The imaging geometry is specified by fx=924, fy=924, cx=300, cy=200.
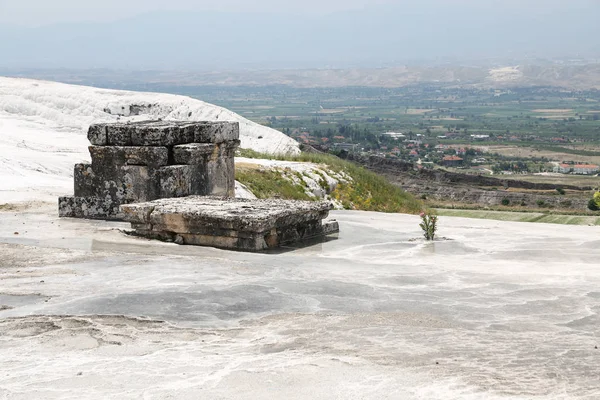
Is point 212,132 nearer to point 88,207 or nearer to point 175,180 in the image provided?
point 175,180

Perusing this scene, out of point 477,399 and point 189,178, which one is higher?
point 189,178

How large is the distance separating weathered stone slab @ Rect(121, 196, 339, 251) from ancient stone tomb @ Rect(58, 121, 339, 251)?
0.01 meters

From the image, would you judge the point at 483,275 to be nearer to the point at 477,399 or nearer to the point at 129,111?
the point at 477,399

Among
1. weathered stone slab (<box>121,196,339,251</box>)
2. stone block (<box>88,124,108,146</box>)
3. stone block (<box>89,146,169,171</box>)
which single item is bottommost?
weathered stone slab (<box>121,196,339,251</box>)

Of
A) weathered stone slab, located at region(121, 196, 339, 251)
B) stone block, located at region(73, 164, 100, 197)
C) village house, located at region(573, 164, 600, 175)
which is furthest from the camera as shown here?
village house, located at region(573, 164, 600, 175)

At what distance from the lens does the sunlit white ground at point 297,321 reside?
17.9 feet

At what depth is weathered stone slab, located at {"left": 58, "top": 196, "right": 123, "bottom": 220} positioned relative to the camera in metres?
12.1

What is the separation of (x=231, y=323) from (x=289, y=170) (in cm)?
1325

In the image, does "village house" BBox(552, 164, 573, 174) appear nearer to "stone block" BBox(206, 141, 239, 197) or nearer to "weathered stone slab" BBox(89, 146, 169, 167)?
"stone block" BBox(206, 141, 239, 197)

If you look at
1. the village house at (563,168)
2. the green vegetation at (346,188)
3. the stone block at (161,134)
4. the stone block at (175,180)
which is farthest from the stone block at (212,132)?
the village house at (563,168)

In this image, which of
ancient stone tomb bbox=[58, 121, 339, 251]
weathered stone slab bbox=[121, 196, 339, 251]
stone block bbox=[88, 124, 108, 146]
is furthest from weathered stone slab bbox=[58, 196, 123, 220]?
weathered stone slab bbox=[121, 196, 339, 251]

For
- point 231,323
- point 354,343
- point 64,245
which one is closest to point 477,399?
point 354,343

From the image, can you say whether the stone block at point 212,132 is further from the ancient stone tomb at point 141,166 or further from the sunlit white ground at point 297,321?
the sunlit white ground at point 297,321

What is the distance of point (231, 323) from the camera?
6781 millimetres
